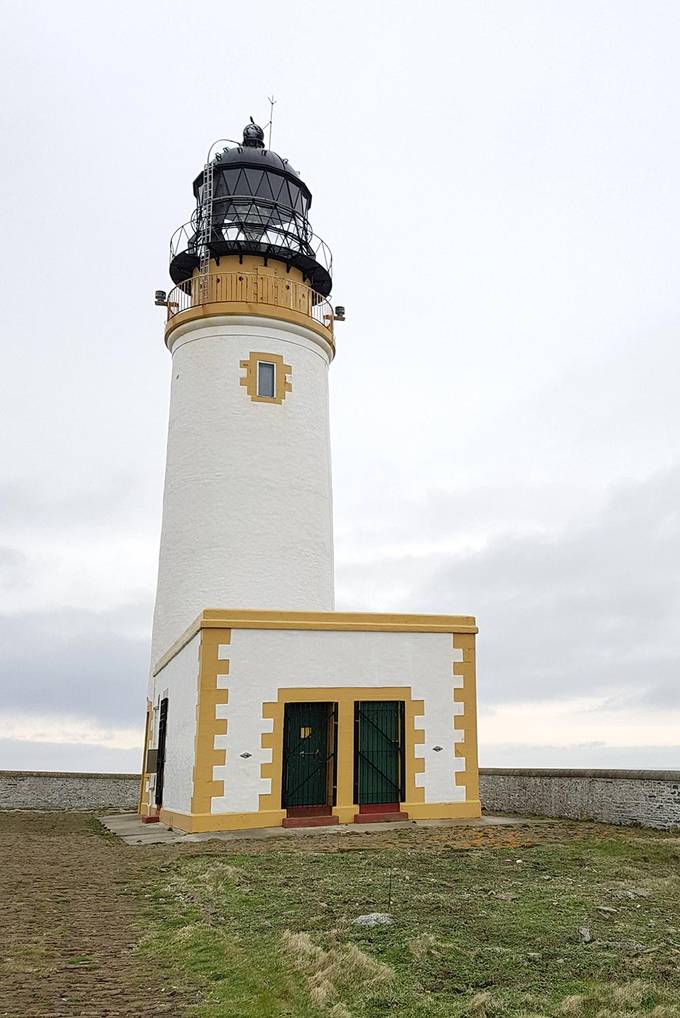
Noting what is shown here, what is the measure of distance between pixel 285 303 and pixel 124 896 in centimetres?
1456

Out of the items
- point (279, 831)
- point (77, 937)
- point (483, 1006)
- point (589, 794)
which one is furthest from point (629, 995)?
point (589, 794)

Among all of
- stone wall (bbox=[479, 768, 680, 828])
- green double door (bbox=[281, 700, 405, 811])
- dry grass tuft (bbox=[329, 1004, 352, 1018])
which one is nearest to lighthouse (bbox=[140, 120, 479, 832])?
green double door (bbox=[281, 700, 405, 811])

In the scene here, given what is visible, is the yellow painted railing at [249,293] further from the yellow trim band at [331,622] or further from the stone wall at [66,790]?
the stone wall at [66,790]

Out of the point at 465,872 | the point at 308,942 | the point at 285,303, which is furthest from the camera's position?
the point at 285,303

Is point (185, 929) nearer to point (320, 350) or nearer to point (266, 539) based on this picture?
point (266, 539)

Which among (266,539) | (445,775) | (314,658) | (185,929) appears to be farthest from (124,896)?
(266,539)

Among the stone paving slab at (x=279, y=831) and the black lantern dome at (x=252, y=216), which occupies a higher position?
the black lantern dome at (x=252, y=216)

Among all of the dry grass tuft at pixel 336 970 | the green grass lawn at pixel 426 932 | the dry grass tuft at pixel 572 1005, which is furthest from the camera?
the dry grass tuft at pixel 336 970

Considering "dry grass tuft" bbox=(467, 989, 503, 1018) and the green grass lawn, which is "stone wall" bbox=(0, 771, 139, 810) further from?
"dry grass tuft" bbox=(467, 989, 503, 1018)

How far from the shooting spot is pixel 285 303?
766 inches

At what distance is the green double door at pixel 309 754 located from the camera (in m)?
13.3

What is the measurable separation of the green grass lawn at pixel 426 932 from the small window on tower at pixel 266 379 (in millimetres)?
11382

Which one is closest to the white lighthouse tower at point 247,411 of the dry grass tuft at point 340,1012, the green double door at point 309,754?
the green double door at point 309,754

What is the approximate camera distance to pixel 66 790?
2409 centimetres
